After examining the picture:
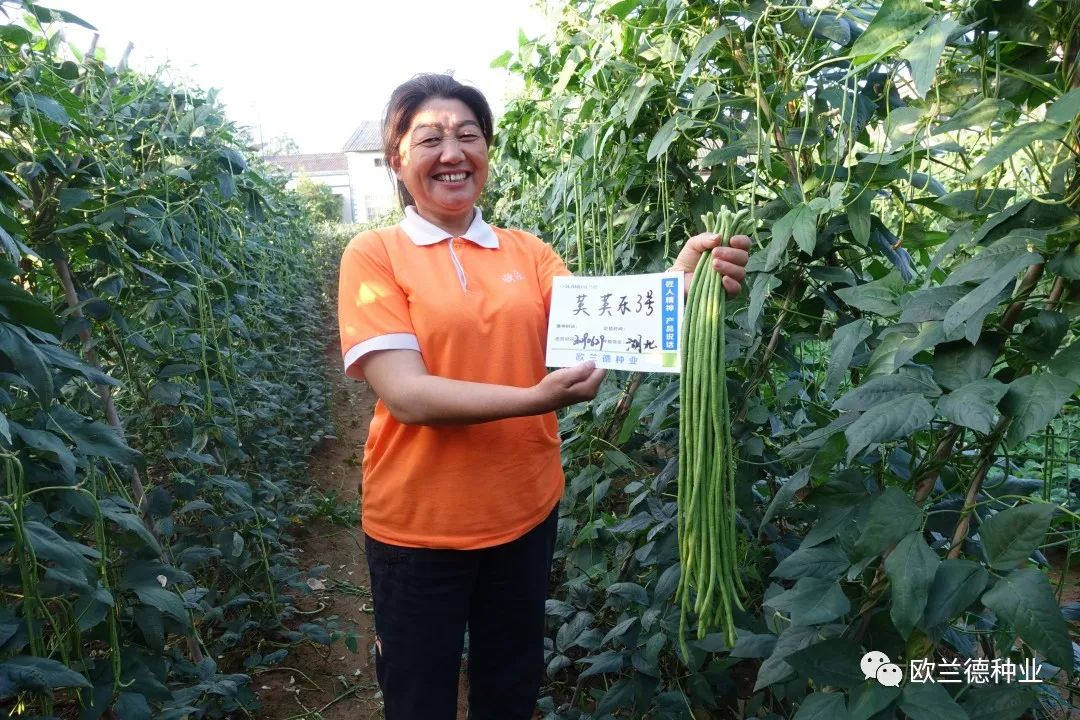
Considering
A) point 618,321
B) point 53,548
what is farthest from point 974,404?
point 53,548

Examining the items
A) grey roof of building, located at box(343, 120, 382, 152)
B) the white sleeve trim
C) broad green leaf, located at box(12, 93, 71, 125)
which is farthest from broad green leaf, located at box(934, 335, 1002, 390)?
grey roof of building, located at box(343, 120, 382, 152)

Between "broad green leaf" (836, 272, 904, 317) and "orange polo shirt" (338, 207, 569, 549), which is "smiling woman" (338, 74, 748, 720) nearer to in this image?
"orange polo shirt" (338, 207, 569, 549)

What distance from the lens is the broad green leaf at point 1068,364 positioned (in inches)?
35.4

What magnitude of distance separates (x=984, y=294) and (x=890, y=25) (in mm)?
385

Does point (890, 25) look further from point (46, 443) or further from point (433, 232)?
point (46, 443)

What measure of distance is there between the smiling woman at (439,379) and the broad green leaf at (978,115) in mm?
857

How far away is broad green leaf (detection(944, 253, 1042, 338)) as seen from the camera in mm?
909

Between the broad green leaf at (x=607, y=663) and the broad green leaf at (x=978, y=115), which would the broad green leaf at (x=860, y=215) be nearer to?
the broad green leaf at (x=978, y=115)

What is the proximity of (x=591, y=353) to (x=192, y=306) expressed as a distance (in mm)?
1793

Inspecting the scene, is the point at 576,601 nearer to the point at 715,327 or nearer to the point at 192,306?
the point at 715,327

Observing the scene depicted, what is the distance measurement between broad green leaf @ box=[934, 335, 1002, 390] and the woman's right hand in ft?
1.87

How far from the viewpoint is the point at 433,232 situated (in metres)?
1.60

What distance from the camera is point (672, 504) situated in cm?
176

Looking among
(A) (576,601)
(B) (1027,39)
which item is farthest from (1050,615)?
(A) (576,601)
